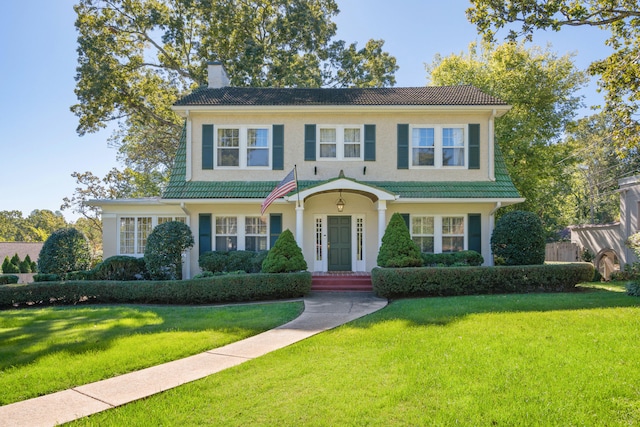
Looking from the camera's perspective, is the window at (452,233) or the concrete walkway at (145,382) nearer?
the concrete walkway at (145,382)

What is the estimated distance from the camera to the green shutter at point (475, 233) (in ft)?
47.5

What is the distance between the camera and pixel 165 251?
508 inches

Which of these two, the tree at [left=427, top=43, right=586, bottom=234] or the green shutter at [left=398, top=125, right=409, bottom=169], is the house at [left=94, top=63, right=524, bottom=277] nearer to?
the green shutter at [left=398, top=125, right=409, bottom=169]

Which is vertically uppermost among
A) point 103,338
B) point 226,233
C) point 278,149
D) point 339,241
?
point 278,149

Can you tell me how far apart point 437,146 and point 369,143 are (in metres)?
2.45

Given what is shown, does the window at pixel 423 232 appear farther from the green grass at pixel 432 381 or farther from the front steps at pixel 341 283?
the green grass at pixel 432 381

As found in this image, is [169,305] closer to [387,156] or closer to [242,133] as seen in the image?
[242,133]

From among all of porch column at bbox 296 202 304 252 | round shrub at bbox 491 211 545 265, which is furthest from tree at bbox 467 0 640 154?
porch column at bbox 296 202 304 252

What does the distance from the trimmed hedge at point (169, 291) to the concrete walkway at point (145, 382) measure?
10.6ft

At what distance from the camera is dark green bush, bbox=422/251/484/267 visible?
13609 millimetres

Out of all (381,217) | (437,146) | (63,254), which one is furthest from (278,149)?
(63,254)

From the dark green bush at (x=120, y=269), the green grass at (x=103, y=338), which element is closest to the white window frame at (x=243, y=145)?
the dark green bush at (x=120, y=269)

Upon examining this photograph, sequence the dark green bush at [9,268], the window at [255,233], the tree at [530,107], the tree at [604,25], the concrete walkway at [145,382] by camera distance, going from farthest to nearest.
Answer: the dark green bush at [9,268], the tree at [530,107], the window at [255,233], the tree at [604,25], the concrete walkway at [145,382]

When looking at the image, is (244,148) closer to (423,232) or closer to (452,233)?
(423,232)
